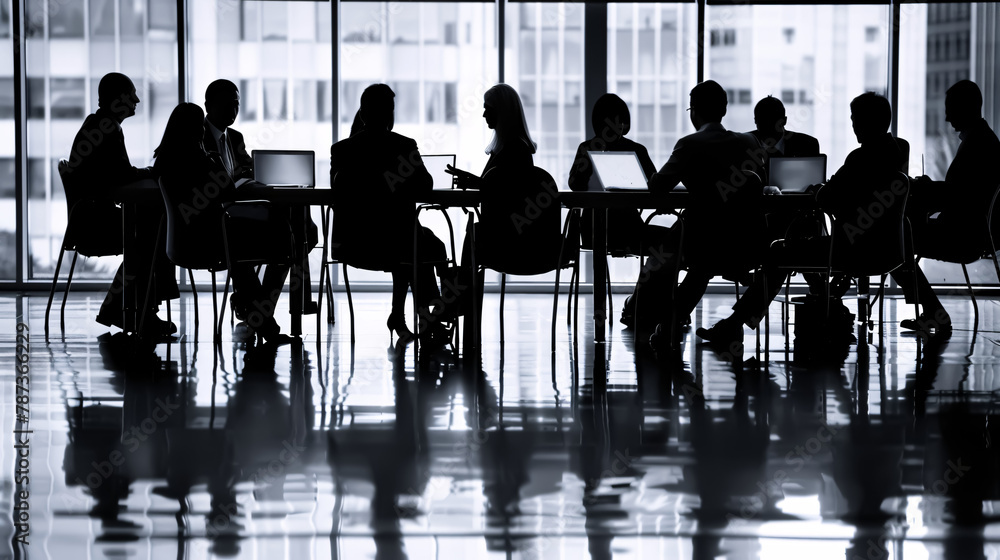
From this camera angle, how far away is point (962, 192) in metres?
4.56

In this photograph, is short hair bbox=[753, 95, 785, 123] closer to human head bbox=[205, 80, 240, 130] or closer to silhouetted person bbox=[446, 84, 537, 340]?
silhouetted person bbox=[446, 84, 537, 340]

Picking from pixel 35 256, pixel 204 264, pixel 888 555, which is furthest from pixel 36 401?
pixel 35 256

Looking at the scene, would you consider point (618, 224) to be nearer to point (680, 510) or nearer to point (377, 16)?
point (680, 510)

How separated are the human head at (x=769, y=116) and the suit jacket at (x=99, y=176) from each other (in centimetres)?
295

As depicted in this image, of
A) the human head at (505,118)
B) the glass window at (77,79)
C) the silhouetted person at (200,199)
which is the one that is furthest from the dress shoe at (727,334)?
the glass window at (77,79)

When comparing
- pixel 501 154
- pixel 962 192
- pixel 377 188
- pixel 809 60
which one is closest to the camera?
pixel 377 188

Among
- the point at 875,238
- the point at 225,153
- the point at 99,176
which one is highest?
the point at 225,153

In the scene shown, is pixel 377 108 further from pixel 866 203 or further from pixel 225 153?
pixel 866 203

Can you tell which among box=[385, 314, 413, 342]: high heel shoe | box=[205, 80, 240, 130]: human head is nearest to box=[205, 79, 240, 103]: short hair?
box=[205, 80, 240, 130]: human head

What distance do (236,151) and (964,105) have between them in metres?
3.48

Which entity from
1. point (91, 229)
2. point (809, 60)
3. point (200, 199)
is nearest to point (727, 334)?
point (200, 199)

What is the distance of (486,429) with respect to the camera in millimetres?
2850

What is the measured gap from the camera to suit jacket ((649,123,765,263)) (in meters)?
4.10

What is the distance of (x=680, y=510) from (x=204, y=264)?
2.64 metres
